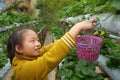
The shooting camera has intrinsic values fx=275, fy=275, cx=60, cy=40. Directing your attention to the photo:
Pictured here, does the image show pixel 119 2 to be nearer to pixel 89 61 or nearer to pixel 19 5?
pixel 89 61

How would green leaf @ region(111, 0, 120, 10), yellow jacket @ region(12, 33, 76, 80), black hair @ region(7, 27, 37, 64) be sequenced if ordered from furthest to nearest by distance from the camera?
black hair @ region(7, 27, 37, 64) → green leaf @ region(111, 0, 120, 10) → yellow jacket @ region(12, 33, 76, 80)

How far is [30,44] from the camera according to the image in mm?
2459

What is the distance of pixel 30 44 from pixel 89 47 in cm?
57

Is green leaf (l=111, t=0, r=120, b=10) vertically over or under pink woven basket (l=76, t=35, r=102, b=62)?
over

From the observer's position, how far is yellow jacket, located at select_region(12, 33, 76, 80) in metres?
2.11

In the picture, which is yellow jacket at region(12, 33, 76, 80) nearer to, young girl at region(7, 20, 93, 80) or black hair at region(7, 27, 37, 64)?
young girl at region(7, 20, 93, 80)

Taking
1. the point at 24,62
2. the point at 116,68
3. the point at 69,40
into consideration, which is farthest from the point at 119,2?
the point at 24,62

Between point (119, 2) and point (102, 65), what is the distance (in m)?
0.97

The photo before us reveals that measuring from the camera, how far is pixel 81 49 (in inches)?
106

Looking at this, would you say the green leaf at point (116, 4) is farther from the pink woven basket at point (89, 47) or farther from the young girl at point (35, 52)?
the pink woven basket at point (89, 47)

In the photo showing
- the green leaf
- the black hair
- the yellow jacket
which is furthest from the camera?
the black hair

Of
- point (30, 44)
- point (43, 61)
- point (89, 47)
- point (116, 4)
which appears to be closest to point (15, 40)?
point (30, 44)

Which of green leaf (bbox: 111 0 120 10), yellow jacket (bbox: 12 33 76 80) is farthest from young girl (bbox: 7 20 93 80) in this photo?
green leaf (bbox: 111 0 120 10)

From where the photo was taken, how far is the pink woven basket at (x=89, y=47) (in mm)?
2623
